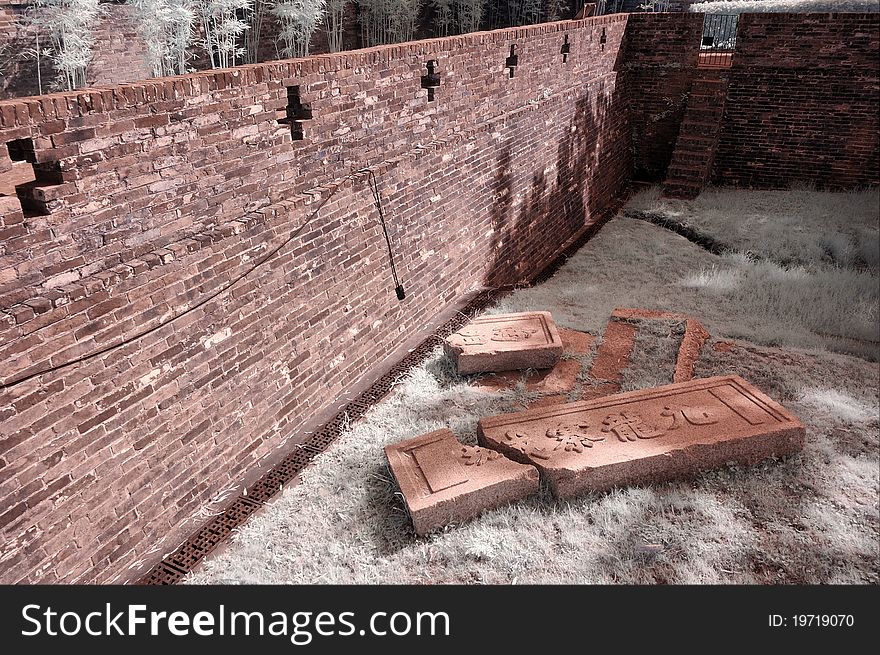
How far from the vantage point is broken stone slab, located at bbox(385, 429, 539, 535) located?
13.9ft

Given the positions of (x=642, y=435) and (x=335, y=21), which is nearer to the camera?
(x=642, y=435)

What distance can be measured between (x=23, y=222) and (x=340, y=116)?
9.09 feet

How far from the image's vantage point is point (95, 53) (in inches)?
424

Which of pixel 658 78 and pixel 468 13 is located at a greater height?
pixel 468 13

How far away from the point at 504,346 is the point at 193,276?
2.83m

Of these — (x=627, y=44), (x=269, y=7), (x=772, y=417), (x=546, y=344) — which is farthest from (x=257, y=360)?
(x=269, y=7)

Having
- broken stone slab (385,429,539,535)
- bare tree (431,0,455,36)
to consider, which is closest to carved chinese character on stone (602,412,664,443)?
broken stone slab (385,429,539,535)

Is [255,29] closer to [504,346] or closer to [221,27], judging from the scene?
[221,27]

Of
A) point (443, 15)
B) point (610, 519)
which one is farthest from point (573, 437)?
point (443, 15)

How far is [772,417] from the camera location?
4.98m

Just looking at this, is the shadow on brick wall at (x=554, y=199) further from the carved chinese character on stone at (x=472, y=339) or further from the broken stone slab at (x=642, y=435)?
the broken stone slab at (x=642, y=435)

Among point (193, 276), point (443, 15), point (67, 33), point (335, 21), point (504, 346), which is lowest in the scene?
point (504, 346)

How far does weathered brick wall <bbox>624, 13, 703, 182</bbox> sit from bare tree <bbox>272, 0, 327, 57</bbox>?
6.26m

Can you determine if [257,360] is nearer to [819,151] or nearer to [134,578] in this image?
[134,578]
